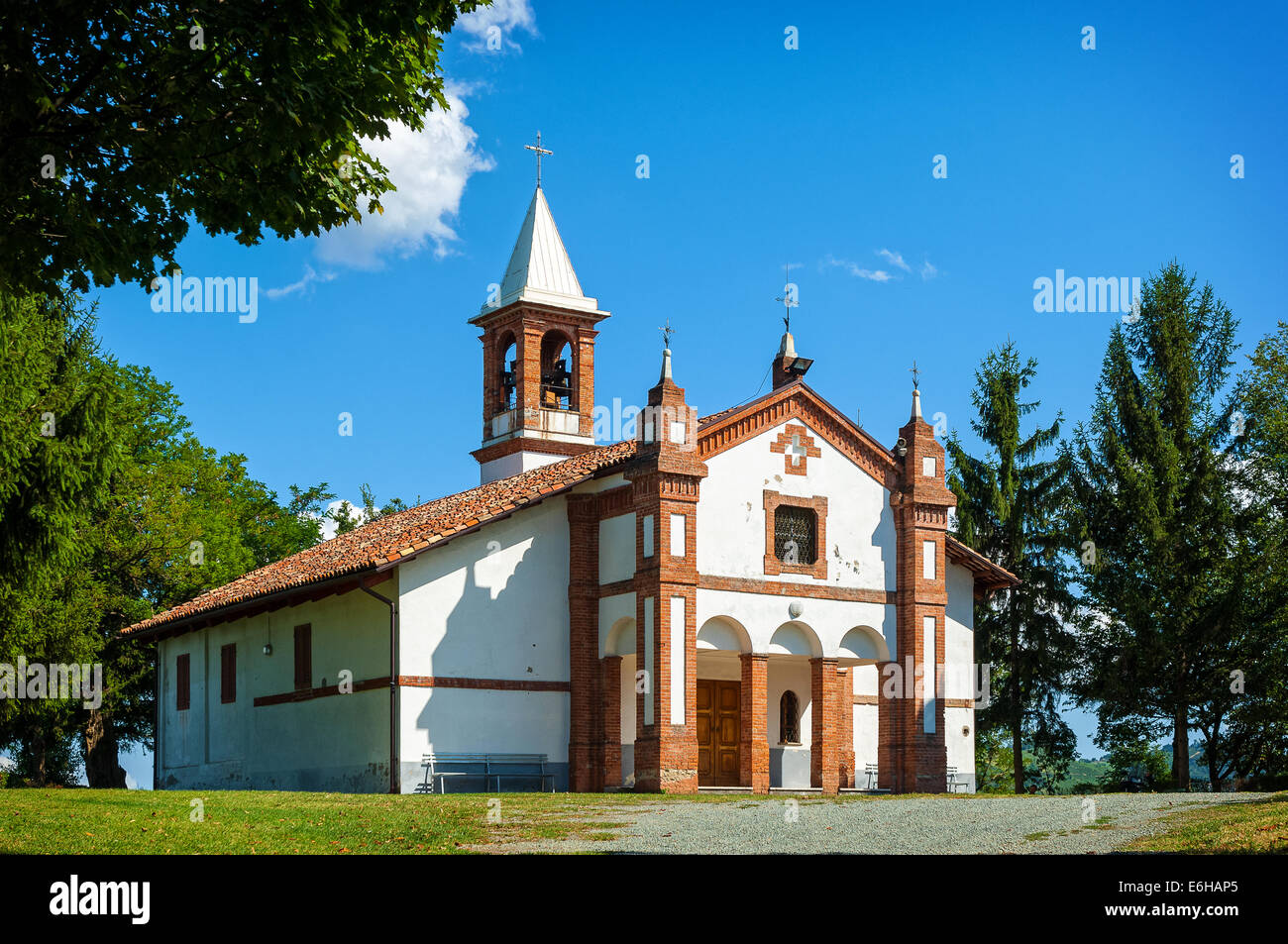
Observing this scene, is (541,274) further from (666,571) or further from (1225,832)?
(1225,832)

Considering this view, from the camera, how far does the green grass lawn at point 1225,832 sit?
36.5 ft

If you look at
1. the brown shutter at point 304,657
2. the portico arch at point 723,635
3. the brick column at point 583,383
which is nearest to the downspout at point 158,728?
the brown shutter at point 304,657

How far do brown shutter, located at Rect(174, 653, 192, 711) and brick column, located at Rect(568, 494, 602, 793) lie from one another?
44.0ft

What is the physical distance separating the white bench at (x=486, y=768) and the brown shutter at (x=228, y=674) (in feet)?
30.6

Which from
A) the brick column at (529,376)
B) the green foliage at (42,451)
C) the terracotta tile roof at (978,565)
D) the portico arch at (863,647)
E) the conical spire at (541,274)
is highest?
the conical spire at (541,274)

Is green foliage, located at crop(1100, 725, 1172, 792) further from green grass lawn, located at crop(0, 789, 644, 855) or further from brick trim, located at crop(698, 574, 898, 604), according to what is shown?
green grass lawn, located at crop(0, 789, 644, 855)

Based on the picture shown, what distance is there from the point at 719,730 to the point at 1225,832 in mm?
18519

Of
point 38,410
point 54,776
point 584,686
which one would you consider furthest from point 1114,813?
point 54,776

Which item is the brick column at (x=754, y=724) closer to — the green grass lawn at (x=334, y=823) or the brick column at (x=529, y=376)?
the green grass lawn at (x=334, y=823)

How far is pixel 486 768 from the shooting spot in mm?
26719

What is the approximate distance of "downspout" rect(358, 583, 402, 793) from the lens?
25969 mm

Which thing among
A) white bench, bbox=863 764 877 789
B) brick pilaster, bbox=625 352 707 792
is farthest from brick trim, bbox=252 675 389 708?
white bench, bbox=863 764 877 789

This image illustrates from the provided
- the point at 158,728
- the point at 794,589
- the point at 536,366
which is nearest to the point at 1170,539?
the point at 794,589

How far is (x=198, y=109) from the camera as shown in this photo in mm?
11266
